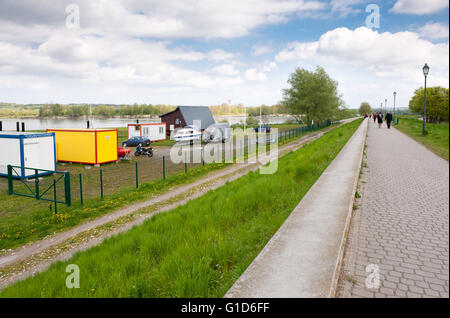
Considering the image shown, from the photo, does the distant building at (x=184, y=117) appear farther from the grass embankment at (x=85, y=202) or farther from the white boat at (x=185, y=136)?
the grass embankment at (x=85, y=202)

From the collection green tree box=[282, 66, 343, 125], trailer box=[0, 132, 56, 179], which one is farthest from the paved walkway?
green tree box=[282, 66, 343, 125]

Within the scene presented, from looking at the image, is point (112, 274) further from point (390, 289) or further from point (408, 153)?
point (408, 153)

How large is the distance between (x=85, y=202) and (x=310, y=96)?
40933 mm

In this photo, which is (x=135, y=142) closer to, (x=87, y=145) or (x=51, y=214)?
(x=87, y=145)

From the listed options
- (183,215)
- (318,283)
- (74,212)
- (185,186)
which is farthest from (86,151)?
(318,283)

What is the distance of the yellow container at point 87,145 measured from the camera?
18875 mm

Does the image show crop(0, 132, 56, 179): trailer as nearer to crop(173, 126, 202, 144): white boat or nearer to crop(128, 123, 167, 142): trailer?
crop(128, 123, 167, 142): trailer

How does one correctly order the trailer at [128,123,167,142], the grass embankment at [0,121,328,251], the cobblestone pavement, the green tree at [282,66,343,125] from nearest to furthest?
the cobblestone pavement, the grass embankment at [0,121,328,251], the trailer at [128,123,167,142], the green tree at [282,66,343,125]

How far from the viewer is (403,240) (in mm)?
5793

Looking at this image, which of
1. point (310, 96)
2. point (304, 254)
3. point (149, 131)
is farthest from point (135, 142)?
point (310, 96)

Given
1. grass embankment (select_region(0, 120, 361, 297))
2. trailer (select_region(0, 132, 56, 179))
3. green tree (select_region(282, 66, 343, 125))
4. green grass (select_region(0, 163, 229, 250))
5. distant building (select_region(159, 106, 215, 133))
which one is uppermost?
green tree (select_region(282, 66, 343, 125))

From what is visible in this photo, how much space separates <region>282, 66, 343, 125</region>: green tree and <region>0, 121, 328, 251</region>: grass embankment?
32.5m

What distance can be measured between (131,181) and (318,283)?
39.5ft

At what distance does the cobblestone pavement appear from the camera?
13.4 ft
